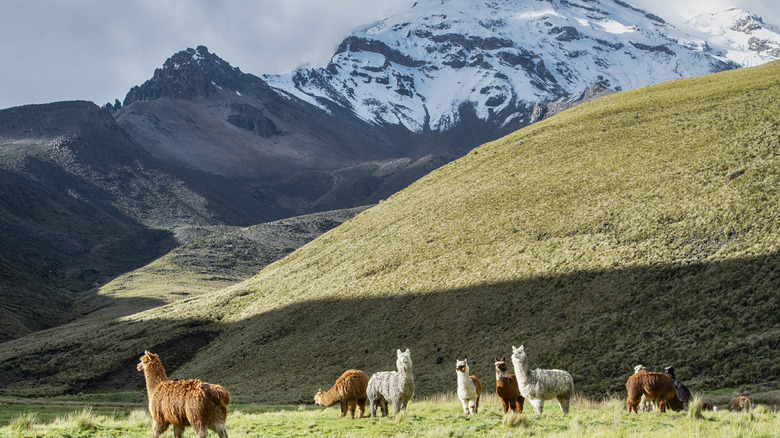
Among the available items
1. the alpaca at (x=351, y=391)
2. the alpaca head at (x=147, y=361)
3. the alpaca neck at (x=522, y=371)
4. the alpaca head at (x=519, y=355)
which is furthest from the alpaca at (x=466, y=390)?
the alpaca head at (x=147, y=361)

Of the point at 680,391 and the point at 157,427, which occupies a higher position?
the point at 157,427

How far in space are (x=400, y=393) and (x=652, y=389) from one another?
24.3 feet

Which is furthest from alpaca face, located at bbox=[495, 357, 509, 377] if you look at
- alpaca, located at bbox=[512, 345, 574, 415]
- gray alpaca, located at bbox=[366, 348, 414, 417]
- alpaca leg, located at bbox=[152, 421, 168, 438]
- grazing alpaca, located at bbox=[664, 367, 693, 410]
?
alpaca leg, located at bbox=[152, 421, 168, 438]

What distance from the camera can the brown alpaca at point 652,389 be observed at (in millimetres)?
16281

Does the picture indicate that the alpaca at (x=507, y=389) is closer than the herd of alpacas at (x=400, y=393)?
No

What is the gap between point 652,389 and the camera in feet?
53.4

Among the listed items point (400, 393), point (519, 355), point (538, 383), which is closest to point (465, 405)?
point (400, 393)

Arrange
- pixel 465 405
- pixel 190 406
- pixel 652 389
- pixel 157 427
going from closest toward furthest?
pixel 190 406
pixel 157 427
pixel 652 389
pixel 465 405

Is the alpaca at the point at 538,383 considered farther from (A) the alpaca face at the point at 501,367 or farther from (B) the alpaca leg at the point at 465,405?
(B) the alpaca leg at the point at 465,405

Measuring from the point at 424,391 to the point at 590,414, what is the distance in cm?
1685

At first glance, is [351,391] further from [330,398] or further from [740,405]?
[740,405]

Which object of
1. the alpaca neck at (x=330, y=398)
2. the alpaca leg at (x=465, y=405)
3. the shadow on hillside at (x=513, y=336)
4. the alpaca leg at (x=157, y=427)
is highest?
the alpaca leg at (x=157, y=427)

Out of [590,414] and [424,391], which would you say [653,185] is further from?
[590,414]

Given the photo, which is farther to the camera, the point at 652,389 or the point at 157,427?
the point at 652,389
